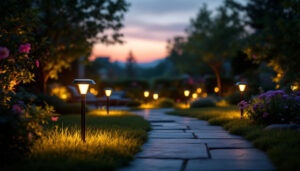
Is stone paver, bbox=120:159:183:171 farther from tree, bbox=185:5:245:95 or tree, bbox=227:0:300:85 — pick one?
tree, bbox=185:5:245:95

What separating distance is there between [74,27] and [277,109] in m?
10.8

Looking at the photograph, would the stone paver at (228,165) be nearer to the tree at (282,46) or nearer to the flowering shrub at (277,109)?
the flowering shrub at (277,109)

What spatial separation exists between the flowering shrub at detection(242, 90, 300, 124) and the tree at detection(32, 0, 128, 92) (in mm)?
9198

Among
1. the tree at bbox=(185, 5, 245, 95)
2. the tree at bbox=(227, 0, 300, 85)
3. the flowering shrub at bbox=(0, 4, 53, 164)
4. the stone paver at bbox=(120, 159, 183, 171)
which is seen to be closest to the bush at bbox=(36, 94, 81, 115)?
the flowering shrub at bbox=(0, 4, 53, 164)

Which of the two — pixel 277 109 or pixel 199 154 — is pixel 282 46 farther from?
pixel 199 154

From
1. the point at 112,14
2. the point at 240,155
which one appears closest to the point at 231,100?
the point at 112,14

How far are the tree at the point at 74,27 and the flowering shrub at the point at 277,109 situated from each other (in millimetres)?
9198

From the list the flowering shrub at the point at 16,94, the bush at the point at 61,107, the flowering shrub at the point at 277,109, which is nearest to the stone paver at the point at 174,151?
the flowering shrub at the point at 16,94

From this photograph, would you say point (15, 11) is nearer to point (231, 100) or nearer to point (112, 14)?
point (112, 14)

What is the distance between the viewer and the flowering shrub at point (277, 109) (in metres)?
6.38

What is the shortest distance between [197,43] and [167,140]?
60.9 ft

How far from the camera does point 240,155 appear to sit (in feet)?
13.9

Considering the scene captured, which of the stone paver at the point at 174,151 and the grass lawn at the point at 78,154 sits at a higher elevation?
the grass lawn at the point at 78,154

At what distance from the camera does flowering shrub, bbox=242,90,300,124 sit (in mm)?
6380
